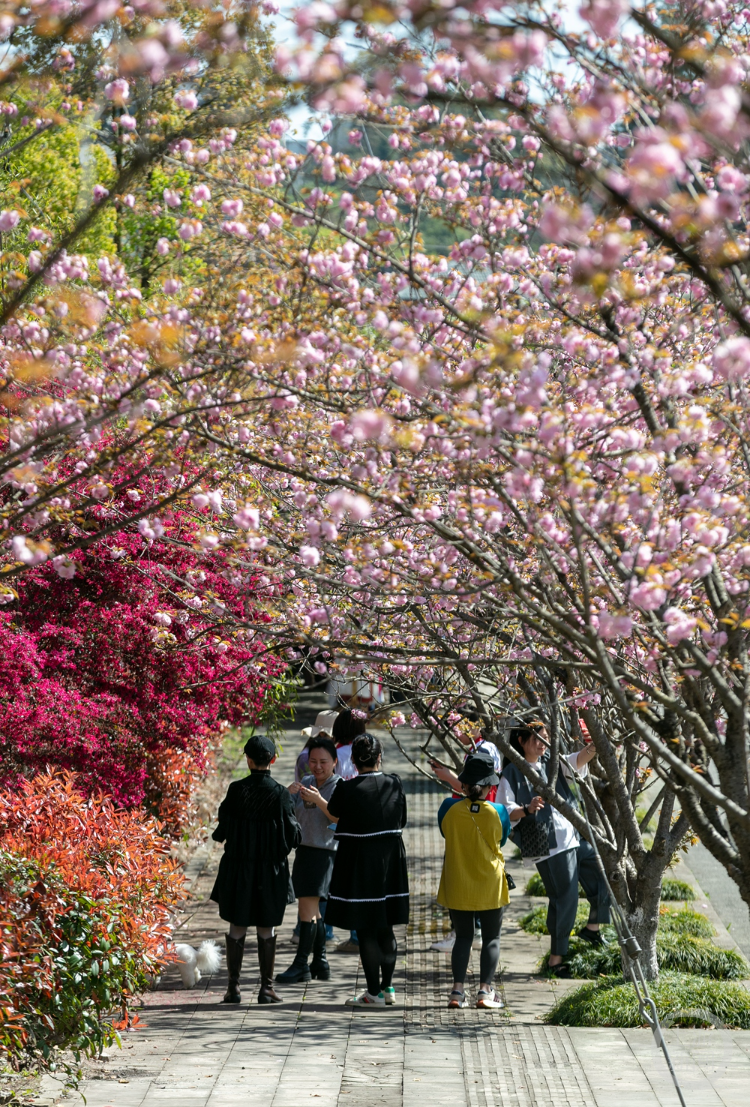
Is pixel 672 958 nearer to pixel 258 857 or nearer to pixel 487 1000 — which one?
pixel 487 1000

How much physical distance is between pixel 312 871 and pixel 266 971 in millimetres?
880

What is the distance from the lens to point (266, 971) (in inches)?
306

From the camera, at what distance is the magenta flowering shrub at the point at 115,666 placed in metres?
7.83

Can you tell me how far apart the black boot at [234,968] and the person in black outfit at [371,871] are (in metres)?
0.60

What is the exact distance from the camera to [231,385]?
5.12 meters

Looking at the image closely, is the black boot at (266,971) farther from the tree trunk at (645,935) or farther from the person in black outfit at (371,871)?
the tree trunk at (645,935)

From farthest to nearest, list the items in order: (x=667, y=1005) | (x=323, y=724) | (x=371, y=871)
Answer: (x=323, y=724) → (x=371, y=871) → (x=667, y=1005)

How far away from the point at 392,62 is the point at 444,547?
104 inches

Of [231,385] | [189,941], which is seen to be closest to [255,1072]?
[189,941]

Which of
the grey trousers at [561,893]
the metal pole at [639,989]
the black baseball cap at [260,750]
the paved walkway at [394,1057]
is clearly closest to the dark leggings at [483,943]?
the paved walkway at [394,1057]

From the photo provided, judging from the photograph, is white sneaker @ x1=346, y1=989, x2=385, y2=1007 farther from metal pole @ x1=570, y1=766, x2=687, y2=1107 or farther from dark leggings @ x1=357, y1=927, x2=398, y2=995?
metal pole @ x1=570, y1=766, x2=687, y2=1107

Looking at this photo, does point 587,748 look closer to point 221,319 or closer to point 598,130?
point 221,319

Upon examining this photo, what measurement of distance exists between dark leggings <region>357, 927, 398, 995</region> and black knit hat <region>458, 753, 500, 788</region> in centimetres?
105

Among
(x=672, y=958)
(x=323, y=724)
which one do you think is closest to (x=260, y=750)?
(x=323, y=724)
